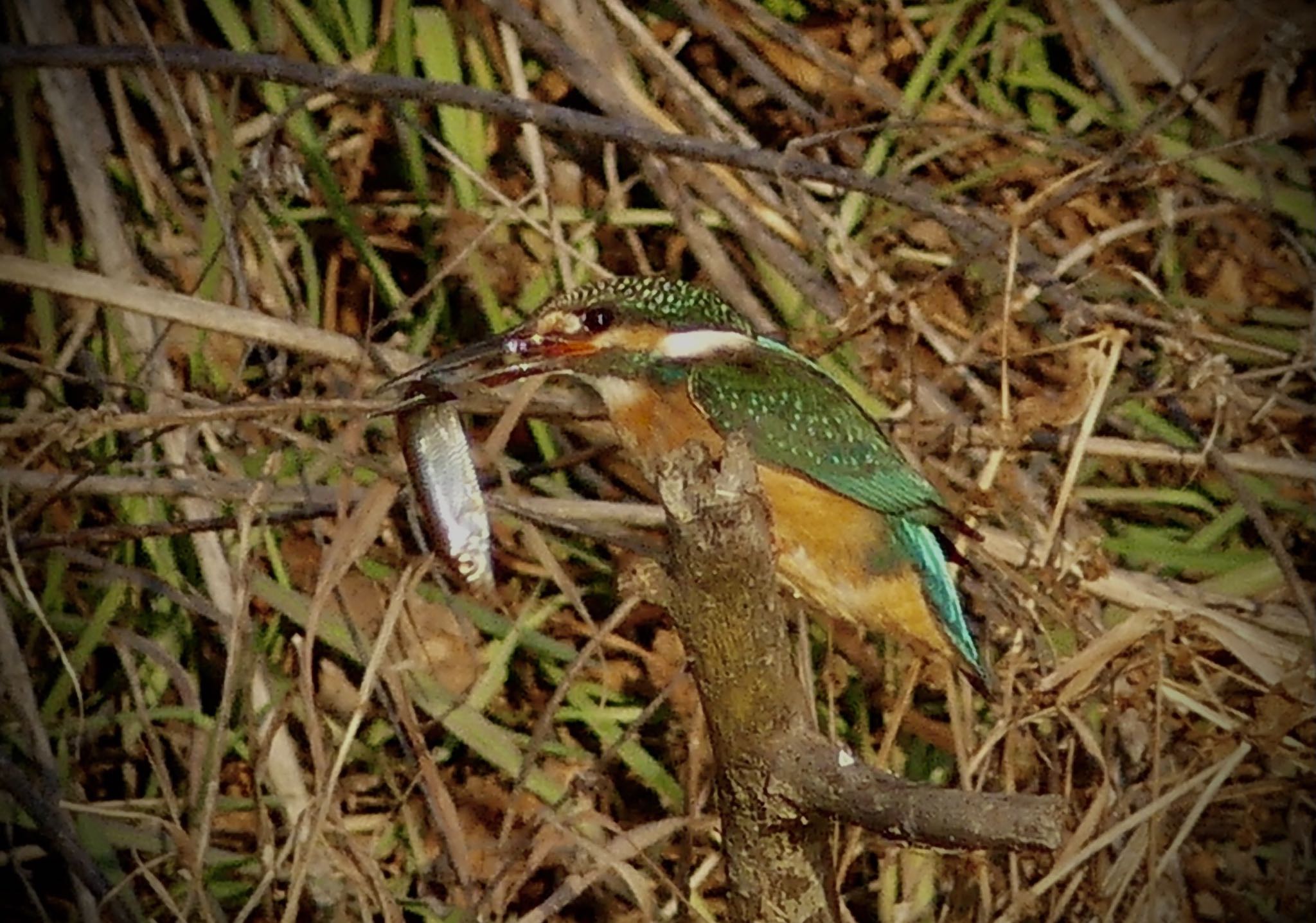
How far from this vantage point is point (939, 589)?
5.98ft

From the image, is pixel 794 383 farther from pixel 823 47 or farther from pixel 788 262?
pixel 823 47

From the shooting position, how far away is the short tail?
1801mm

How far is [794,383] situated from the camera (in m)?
1.78

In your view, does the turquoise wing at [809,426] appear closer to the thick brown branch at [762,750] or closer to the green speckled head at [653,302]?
the green speckled head at [653,302]

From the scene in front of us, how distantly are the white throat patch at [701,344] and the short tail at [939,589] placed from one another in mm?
252

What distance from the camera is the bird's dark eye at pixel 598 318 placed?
168 centimetres

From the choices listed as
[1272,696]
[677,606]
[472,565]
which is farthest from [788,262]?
[677,606]

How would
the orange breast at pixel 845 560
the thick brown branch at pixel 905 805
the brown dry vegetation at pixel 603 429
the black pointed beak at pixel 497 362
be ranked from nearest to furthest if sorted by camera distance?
the thick brown branch at pixel 905 805
the black pointed beak at pixel 497 362
the orange breast at pixel 845 560
the brown dry vegetation at pixel 603 429

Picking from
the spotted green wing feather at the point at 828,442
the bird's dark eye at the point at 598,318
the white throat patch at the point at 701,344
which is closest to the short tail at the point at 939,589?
the spotted green wing feather at the point at 828,442

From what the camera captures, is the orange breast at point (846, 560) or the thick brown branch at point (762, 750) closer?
the thick brown branch at point (762, 750)

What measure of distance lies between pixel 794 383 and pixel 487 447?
0.40 meters

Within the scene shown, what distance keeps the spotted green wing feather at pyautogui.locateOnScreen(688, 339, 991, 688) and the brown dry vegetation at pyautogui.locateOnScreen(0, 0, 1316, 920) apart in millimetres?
147

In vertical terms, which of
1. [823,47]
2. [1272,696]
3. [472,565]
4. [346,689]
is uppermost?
[823,47]

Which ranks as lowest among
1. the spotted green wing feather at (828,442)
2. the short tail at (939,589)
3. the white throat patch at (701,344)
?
the short tail at (939,589)
